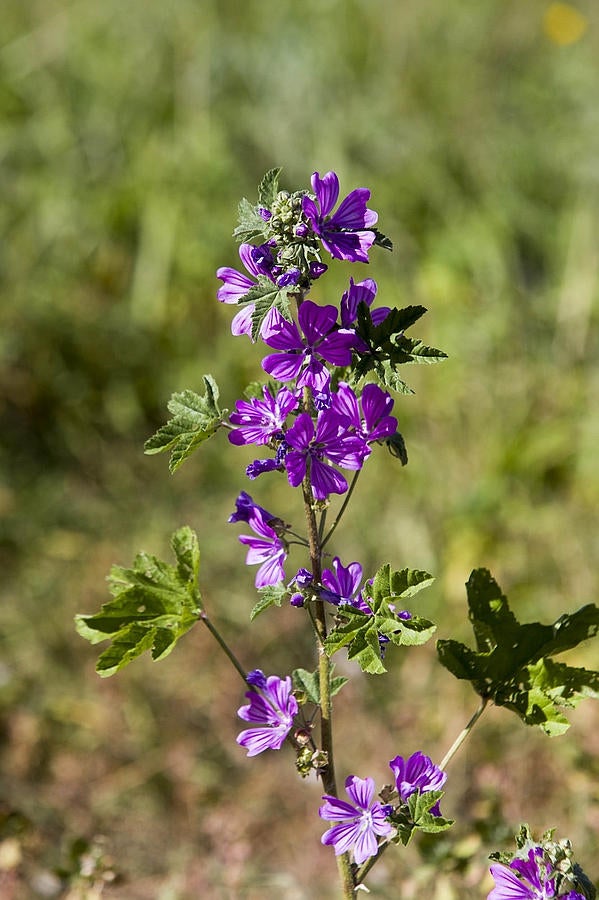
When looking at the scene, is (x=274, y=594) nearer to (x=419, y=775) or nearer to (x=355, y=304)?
(x=419, y=775)

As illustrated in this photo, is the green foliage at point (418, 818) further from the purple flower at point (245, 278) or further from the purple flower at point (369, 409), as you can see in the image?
the purple flower at point (245, 278)

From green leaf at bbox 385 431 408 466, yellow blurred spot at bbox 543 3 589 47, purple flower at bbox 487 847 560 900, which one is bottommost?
purple flower at bbox 487 847 560 900

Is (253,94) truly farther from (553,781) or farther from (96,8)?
(553,781)

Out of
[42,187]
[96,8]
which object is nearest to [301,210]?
[42,187]

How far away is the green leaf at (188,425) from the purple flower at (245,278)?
10 centimetres

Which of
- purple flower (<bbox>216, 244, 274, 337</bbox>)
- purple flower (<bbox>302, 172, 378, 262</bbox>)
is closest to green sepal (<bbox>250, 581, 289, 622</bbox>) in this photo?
purple flower (<bbox>216, 244, 274, 337</bbox>)

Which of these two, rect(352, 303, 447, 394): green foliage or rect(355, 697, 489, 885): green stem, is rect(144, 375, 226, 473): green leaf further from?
rect(355, 697, 489, 885): green stem

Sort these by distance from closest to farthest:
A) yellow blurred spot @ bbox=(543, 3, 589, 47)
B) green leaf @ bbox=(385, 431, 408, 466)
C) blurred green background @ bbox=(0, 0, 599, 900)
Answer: green leaf @ bbox=(385, 431, 408, 466) < blurred green background @ bbox=(0, 0, 599, 900) < yellow blurred spot @ bbox=(543, 3, 589, 47)

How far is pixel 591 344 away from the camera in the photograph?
13.5 ft

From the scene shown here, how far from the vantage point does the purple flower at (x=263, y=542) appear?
1.33m

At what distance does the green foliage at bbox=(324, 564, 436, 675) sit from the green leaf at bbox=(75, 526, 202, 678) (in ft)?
0.82

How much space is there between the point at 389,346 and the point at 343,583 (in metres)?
0.36

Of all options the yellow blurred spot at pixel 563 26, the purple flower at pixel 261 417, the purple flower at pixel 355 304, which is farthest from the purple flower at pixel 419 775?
the yellow blurred spot at pixel 563 26

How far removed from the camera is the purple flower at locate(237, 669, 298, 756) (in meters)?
1.30
